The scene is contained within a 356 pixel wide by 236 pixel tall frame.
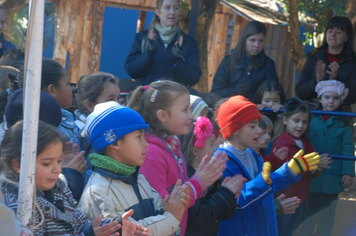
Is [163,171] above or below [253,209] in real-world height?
above

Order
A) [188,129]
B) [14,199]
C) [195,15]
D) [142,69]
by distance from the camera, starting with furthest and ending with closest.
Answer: [195,15] → [142,69] → [188,129] → [14,199]

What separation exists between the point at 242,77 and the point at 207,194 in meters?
2.37

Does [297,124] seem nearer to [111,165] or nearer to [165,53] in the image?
[165,53]

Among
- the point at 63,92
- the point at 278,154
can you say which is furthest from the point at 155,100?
the point at 278,154

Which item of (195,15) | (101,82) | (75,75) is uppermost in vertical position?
(195,15)

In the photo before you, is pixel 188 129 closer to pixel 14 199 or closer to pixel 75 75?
pixel 14 199

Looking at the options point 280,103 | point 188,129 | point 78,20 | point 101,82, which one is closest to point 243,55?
point 280,103

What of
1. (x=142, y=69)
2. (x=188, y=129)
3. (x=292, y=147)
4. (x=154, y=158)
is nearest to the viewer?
(x=154, y=158)

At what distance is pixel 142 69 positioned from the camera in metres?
5.41

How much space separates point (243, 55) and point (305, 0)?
3.94m

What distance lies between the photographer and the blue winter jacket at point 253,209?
3654 mm

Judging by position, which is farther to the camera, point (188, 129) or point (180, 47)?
point (180, 47)

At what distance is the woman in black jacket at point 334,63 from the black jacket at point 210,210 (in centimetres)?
254

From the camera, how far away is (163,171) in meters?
3.16
